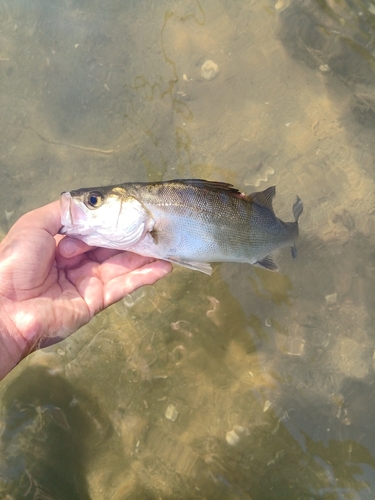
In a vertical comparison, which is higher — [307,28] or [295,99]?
[307,28]

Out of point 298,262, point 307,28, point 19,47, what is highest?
point 307,28

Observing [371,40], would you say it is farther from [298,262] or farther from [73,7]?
[73,7]

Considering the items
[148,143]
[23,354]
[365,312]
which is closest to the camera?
[23,354]

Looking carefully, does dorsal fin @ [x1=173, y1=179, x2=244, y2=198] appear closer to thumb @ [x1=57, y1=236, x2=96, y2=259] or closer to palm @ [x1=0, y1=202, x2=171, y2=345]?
palm @ [x1=0, y1=202, x2=171, y2=345]

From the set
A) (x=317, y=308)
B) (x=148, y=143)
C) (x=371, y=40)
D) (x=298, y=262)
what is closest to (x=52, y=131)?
(x=148, y=143)

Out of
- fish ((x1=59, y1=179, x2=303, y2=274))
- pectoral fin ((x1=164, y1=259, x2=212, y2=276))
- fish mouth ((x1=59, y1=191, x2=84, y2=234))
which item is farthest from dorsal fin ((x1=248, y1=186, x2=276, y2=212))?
fish mouth ((x1=59, y1=191, x2=84, y2=234))

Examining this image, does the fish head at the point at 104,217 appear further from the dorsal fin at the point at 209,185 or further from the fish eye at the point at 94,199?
the dorsal fin at the point at 209,185

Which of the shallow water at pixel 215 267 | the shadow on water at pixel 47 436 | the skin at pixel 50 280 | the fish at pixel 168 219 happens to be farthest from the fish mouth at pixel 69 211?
the shadow on water at pixel 47 436

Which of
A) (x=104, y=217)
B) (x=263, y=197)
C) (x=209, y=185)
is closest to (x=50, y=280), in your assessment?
(x=104, y=217)
